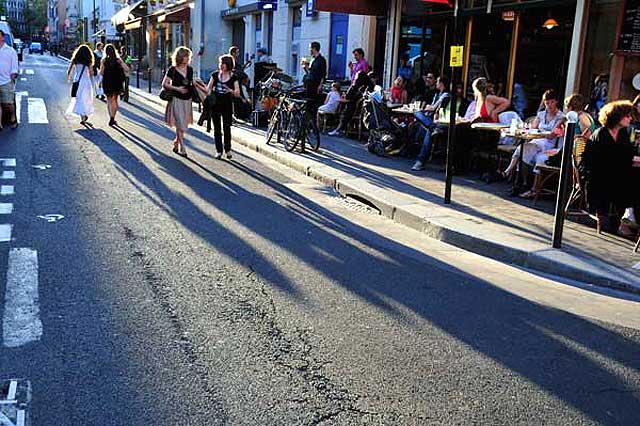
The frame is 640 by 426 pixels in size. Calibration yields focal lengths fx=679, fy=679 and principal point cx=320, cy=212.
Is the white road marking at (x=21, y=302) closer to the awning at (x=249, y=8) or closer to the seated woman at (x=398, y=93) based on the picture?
the seated woman at (x=398, y=93)

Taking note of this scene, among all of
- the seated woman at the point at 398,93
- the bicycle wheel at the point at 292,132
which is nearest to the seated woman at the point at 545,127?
the bicycle wheel at the point at 292,132

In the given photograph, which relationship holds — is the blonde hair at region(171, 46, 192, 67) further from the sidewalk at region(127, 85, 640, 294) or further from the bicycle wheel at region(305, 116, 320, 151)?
the bicycle wheel at region(305, 116, 320, 151)

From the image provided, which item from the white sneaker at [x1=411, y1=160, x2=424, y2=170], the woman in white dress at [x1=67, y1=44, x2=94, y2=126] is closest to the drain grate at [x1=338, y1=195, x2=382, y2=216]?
the white sneaker at [x1=411, y1=160, x2=424, y2=170]

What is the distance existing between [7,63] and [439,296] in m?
11.6

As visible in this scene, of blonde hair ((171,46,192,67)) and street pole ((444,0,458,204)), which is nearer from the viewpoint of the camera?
street pole ((444,0,458,204))

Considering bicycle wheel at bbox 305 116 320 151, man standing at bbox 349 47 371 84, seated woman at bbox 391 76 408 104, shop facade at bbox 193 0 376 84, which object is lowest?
bicycle wheel at bbox 305 116 320 151

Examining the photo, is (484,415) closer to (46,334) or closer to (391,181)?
(46,334)

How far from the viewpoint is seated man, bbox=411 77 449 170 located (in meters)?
11.0

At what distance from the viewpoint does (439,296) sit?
5344 mm

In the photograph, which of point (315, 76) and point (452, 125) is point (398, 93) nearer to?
point (315, 76)

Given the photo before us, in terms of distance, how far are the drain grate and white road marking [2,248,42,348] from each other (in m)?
4.01

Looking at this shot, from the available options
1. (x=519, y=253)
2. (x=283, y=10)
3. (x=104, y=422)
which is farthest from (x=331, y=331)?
(x=283, y=10)

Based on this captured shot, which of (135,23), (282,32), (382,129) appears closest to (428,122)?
(382,129)

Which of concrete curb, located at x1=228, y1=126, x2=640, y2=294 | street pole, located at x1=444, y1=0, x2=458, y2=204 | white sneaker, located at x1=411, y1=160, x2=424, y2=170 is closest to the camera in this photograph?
concrete curb, located at x1=228, y1=126, x2=640, y2=294
